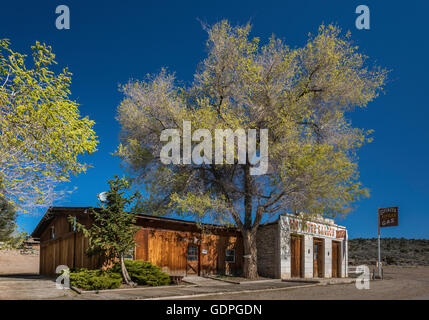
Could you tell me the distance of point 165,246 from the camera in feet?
70.9

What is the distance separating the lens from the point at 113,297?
13305 millimetres

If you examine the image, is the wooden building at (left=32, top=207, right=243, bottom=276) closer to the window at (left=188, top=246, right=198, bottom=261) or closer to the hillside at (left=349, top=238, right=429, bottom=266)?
the window at (left=188, top=246, right=198, bottom=261)

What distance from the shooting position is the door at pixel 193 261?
22781mm

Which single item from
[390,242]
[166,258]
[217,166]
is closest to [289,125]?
[217,166]

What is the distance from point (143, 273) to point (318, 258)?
609 inches

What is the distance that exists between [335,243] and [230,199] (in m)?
12.6

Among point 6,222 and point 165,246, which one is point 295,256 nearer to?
point 165,246

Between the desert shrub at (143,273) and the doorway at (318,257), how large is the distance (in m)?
13.7

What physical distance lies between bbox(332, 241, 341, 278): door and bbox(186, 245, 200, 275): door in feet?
40.3

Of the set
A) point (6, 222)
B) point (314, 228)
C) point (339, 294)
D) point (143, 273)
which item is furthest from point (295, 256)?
point (6, 222)

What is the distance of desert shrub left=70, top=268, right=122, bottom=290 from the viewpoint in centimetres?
1534

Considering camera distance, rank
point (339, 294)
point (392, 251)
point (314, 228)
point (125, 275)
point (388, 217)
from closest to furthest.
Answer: point (339, 294)
point (125, 275)
point (314, 228)
point (388, 217)
point (392, 251)

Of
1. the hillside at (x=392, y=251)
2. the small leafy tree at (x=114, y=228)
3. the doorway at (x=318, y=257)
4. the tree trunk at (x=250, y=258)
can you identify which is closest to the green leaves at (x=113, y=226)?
the small leafy tree at (x=114, y=228)

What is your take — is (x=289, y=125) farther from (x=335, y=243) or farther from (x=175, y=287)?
(x=335, y=243)
